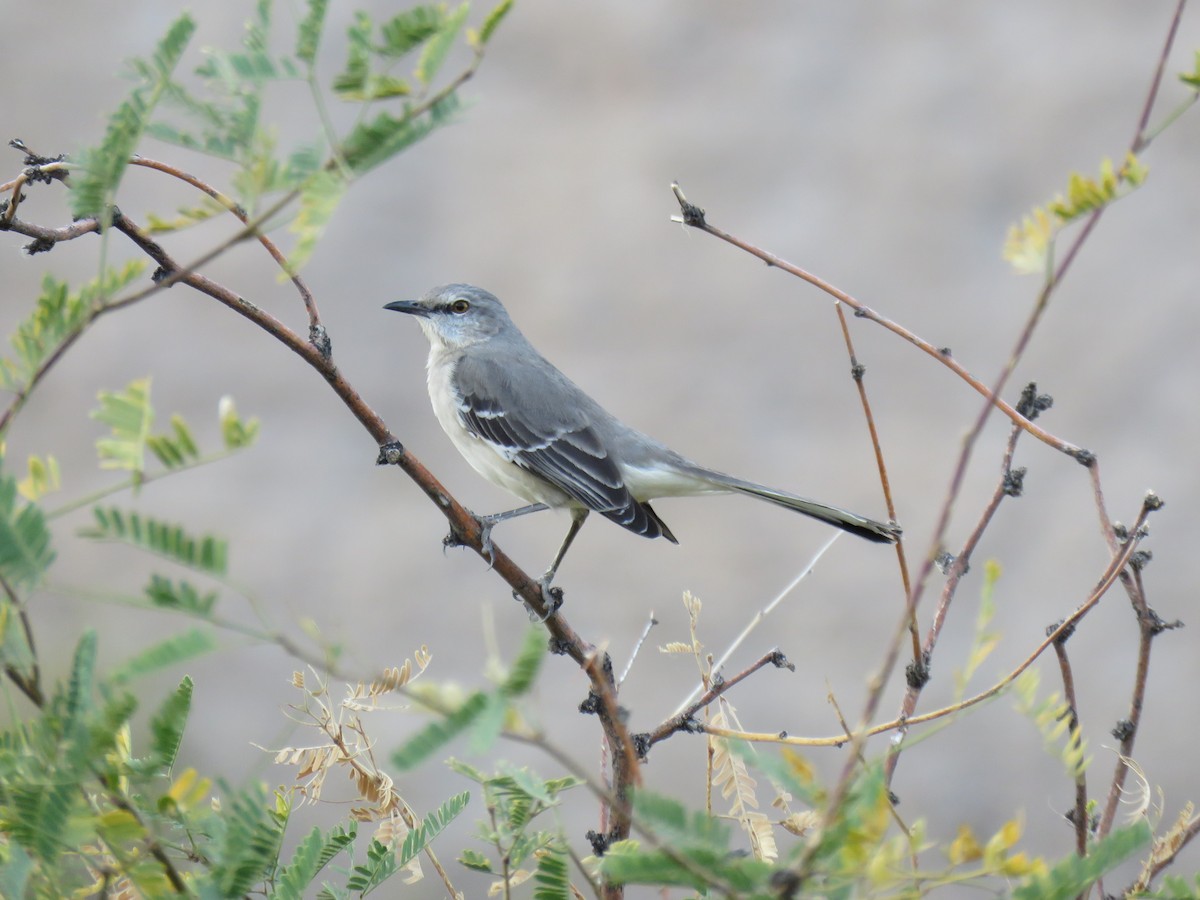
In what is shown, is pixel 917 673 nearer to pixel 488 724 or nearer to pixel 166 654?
pixel 488 724

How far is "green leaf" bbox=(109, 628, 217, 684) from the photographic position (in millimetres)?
1276

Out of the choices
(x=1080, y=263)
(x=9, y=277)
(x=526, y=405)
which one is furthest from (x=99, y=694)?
(x=9, y=277)

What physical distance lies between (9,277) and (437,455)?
461cm

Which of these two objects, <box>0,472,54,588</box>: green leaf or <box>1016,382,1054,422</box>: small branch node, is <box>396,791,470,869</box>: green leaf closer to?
<box>0,472,54,588</box>: green leaf

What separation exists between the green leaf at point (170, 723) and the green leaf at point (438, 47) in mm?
798

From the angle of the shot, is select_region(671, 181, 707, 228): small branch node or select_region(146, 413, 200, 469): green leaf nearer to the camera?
select_region(146, 413, 200, 469): green leaf

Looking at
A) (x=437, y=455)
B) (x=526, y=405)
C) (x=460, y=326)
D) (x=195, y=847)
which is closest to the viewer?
(x=195, y=847)

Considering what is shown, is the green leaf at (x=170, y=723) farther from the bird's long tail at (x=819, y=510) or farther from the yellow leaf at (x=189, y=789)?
the bird's long tail at (x=819, y=510)

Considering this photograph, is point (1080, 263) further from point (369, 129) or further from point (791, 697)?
point (369, 129)

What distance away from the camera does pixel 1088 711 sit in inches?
327

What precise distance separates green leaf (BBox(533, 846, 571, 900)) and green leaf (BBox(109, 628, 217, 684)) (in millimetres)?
667

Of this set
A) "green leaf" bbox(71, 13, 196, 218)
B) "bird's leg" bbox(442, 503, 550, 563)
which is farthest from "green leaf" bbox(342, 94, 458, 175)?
"bird's leg" bbox(442, 503, 550, 563)

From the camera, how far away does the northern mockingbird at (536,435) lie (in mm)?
5285

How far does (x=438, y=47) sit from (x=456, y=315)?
477 cm
